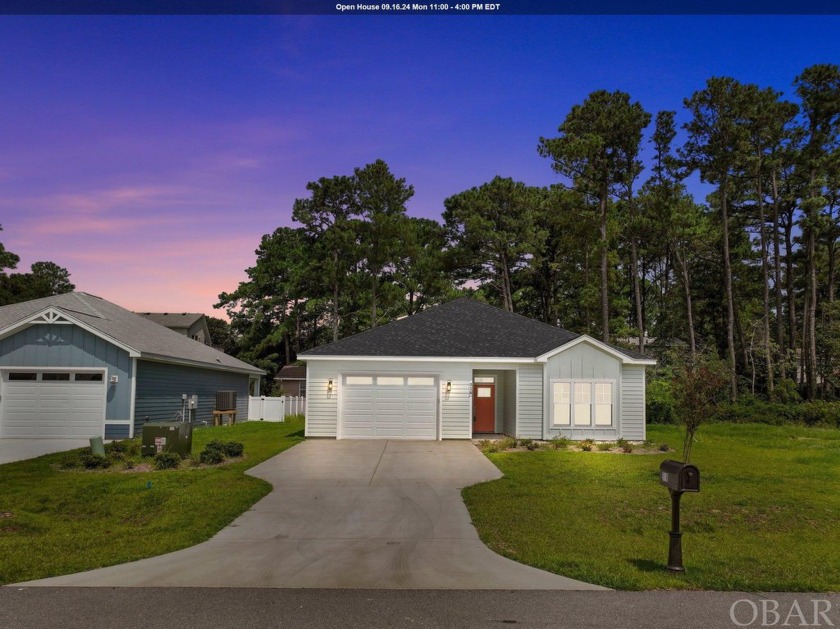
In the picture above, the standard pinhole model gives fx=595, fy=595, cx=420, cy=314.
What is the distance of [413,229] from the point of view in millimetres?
39781

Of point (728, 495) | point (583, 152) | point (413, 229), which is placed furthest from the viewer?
point (413, 229)

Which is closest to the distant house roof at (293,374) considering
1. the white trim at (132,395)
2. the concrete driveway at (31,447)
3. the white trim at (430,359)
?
the white trim at (132,395)

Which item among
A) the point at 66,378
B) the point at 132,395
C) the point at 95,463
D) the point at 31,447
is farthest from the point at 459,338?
the point at 31,447

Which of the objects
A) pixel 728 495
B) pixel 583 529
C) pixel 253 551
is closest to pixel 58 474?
pixel 253 551

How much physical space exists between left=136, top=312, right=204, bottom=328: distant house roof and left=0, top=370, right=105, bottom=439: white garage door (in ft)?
65.7

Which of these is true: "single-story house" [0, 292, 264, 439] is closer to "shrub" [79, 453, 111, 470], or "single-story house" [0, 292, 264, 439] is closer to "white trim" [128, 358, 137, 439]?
"white trim" [128, 358, 137, 439]

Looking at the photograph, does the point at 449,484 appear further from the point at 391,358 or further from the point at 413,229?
the point at 413,229

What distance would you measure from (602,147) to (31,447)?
93.9 feet

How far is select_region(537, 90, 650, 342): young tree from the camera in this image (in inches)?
1200

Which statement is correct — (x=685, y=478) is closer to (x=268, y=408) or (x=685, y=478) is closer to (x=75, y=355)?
(x=75, y=355)

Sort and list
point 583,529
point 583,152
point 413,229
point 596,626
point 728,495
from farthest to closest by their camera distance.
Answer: point 413,229, point 583,152, point 728,495, point 583,529, point 596,626

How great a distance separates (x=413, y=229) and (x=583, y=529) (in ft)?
108

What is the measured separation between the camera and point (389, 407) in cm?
1947

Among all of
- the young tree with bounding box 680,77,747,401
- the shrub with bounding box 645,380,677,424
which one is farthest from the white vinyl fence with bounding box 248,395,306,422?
the young tree with bounding box 680,77,747,401
